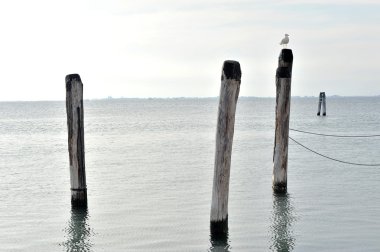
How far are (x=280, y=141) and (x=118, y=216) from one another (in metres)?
3.93

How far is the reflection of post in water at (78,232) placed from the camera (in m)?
10.2

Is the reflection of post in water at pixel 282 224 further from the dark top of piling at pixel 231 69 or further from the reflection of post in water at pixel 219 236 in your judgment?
the dark top of piling at pixel 231 69

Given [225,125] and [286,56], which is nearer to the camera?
[225,125]

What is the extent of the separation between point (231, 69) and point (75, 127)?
3.92 meters

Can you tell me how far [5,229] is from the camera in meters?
11.3

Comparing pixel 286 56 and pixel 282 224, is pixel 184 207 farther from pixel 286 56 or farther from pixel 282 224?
pixel 286 56

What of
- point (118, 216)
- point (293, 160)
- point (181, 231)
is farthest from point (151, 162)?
point (181, 231)

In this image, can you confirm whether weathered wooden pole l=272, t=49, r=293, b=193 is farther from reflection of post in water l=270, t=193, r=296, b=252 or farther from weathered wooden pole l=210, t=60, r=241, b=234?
weathered wooden pole l=210, t=60, r=241, b=234

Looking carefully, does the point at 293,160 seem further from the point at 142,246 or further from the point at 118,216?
the point at 142,246

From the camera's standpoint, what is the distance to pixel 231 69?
29.9ft

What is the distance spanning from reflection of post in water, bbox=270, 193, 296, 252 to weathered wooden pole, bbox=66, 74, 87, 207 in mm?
4091

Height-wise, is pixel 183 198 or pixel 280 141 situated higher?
pixel 280 141

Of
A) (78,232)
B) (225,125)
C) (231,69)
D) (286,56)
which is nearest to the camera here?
(231,69)

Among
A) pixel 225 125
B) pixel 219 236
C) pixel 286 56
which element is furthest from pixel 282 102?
pixel 219 236
